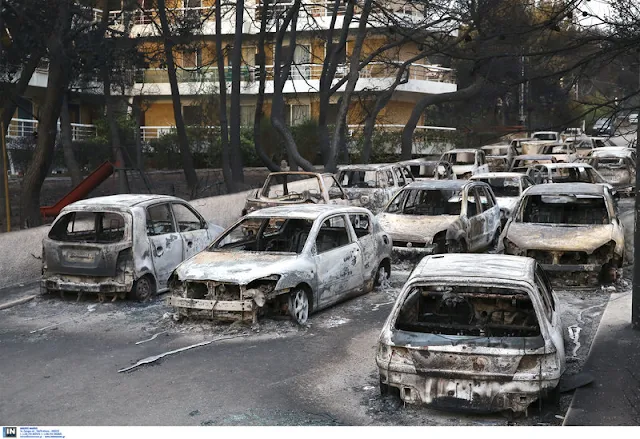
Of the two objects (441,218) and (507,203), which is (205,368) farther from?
(507,203)

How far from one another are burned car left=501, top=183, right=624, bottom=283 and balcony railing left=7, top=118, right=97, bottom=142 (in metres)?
23.8

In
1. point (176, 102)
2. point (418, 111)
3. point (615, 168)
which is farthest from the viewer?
point (418, 111)

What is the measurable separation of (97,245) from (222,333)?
102 inches

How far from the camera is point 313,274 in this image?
10.2 m

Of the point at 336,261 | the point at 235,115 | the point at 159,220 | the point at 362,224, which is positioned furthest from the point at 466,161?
the point at 336,261

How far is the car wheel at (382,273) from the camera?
39.5 ft

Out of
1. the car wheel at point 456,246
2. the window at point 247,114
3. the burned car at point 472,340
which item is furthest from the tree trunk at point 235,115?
the window at point 247,114

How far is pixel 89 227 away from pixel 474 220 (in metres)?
6.29

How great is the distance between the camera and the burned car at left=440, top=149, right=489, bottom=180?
27297 millimetres

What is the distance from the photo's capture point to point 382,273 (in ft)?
40.2

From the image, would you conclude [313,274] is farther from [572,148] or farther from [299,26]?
[299,26]

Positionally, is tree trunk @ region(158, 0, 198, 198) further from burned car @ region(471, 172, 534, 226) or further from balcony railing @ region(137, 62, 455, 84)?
balcony railing @ region(137, 62, 455, 84)

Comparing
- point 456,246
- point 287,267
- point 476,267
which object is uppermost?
point 476,267

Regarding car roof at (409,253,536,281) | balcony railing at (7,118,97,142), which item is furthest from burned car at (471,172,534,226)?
balcony railing at (7,118,97,142)
